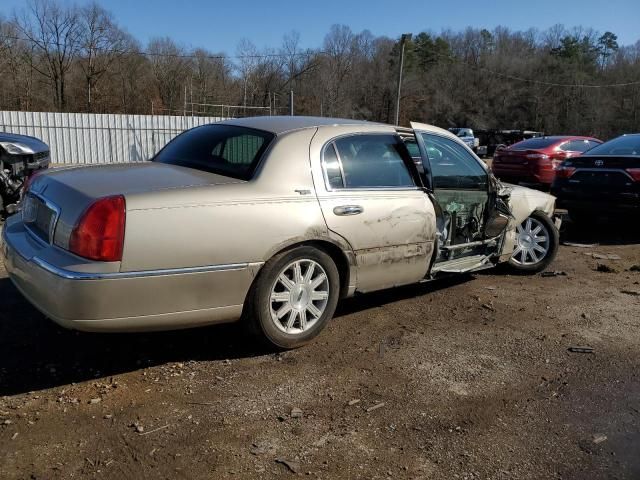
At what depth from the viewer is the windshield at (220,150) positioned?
379 centimetres

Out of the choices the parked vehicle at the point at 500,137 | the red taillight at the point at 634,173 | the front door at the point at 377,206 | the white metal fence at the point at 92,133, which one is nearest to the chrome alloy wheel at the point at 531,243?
the front door at the point at 377,206

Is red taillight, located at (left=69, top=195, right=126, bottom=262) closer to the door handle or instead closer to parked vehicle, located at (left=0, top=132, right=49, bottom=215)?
the door handle

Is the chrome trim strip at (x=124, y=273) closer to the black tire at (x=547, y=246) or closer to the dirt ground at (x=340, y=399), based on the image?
the dirt ground at (x=340, y=399)

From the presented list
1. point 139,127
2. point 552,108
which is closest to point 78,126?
point 139,127

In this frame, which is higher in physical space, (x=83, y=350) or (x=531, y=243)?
(x=531, y=243)

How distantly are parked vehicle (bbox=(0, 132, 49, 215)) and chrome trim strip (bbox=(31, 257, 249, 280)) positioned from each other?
5391 millimetres

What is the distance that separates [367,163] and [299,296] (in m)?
1.17

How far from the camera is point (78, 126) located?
63.2 ft

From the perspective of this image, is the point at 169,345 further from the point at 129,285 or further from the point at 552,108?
the point at 552,108

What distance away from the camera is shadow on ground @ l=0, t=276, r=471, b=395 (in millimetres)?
3341

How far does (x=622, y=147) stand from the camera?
324 inches

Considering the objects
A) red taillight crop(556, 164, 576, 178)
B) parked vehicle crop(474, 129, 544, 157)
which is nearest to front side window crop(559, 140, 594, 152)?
red taillight crop(556, 164, 576, 178)

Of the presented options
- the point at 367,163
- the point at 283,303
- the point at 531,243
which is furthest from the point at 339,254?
the point at 531,243

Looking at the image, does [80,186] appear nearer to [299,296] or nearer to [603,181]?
[299,296]
